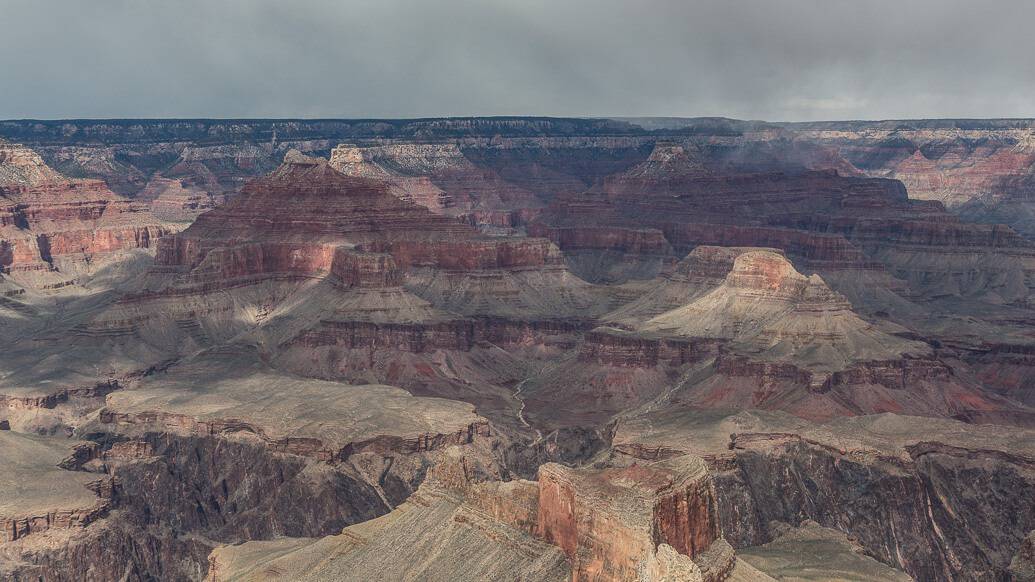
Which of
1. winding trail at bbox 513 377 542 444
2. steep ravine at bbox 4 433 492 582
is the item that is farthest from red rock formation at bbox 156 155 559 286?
steep ravine at bbox 4 433 492 582

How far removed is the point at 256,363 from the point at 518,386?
112ft

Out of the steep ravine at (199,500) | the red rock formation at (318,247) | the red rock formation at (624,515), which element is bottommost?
the steep ravine at (199,500)

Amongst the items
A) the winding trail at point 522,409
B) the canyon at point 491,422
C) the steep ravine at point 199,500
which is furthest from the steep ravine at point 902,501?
the steep ravine at point 199,500

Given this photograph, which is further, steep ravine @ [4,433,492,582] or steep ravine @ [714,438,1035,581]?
steep ravine @ [4,433,492,582]

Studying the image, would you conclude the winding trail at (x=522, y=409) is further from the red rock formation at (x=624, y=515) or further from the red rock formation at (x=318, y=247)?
the red rock formation at (x=624, y=515)

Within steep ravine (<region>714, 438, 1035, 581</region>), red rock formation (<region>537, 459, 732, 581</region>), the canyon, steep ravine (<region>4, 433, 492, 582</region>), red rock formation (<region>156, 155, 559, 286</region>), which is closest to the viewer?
red rock formation (<region>537, 459, 732, 581</region>)

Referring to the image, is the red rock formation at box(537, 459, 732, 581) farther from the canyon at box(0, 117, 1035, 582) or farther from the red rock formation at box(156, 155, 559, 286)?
the red rock formation at box(156, 155, 559, 286)

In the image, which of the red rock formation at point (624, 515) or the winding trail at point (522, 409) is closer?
Result: the red rock formation at point (624, 515)

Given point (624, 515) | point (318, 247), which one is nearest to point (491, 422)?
point (318, 247)

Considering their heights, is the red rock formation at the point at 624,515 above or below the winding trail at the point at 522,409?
above

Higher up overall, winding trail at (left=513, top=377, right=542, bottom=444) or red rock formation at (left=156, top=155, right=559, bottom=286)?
red rock formation at (left=156, top=155, right=559, bottom=286)

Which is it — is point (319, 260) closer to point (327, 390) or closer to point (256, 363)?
point (256, 363)

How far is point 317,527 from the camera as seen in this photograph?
106m

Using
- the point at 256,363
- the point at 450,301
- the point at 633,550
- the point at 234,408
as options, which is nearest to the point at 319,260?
the point at 450,301
